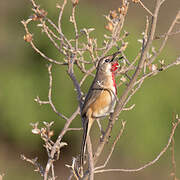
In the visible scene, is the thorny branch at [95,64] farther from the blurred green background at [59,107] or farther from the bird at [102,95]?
the blurred green background at [59,107]

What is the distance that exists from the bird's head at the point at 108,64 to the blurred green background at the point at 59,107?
11.0 ft

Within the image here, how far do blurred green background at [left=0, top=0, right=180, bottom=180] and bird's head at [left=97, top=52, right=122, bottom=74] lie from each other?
336 cm

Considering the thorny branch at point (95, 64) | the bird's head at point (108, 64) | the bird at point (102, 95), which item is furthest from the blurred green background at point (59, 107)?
the thorny branch at point (95, 64)

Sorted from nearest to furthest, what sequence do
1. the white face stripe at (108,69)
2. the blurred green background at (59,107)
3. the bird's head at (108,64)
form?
the bird's head at (108,64) < the white face stripe at (108,69) < the blurred green background at (59,107)

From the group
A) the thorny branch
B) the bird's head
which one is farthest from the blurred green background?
the thorny branch

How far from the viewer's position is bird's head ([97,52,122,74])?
12.5 ft

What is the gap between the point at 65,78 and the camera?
7.62 metres

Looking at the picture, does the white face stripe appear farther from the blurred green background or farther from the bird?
the blurred green background

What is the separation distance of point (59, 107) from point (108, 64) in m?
3.78

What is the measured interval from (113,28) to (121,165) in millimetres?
4992

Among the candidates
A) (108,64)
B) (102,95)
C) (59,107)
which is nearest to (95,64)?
(108,64)

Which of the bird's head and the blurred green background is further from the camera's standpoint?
the blurred green background

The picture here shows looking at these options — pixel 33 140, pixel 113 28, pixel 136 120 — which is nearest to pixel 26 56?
pixel 33 140

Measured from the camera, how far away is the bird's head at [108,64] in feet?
12.5
